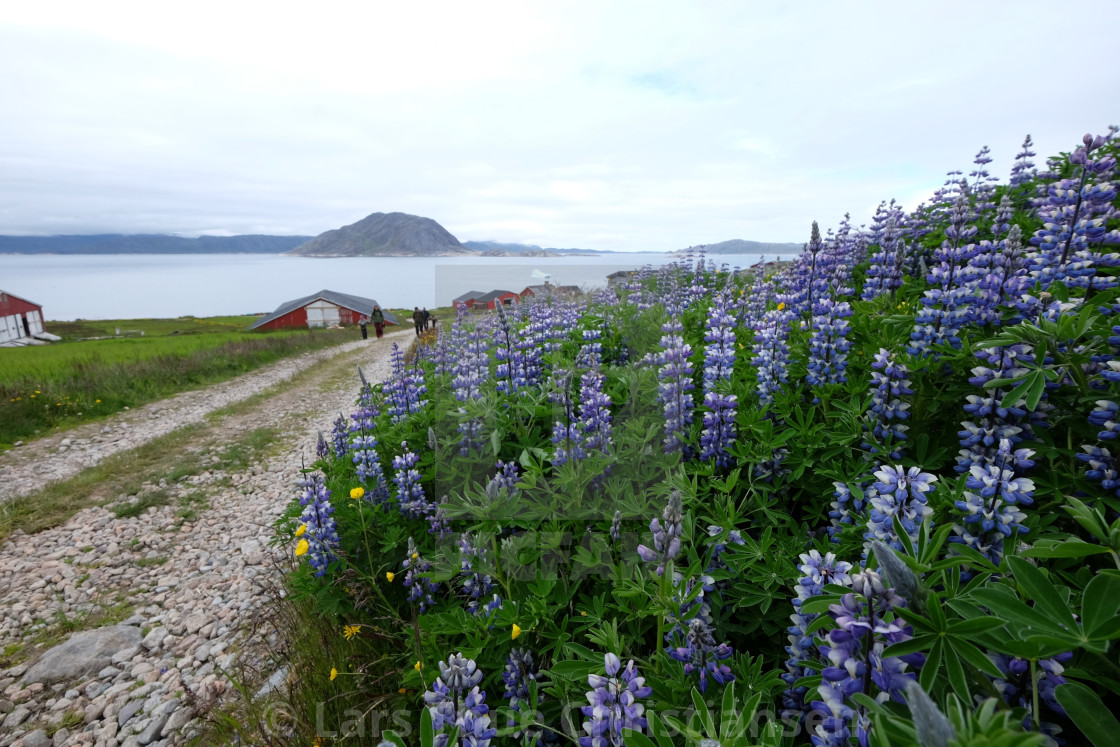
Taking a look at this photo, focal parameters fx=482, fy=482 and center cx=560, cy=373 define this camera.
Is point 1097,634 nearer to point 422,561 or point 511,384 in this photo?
point 422,561

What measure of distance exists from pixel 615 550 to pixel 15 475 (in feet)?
40.2

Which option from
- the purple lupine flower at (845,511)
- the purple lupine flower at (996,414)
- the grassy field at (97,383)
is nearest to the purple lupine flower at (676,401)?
the purple lupine flower at (845,511)

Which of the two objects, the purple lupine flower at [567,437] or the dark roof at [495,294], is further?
the dark roof at [495,294]

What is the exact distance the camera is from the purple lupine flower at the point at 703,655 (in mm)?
1714

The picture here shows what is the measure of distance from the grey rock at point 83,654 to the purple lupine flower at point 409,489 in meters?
3.61

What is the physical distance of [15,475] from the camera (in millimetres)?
8891

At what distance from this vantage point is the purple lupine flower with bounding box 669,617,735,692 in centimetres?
171

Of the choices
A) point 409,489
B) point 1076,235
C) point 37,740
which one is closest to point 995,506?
point 1076,235

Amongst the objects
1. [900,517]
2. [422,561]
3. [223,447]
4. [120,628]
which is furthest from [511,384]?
[223,447]

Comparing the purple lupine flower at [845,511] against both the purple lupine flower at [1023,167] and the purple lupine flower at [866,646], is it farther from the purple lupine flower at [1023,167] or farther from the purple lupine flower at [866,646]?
the purple lupine flower at [1023,167]

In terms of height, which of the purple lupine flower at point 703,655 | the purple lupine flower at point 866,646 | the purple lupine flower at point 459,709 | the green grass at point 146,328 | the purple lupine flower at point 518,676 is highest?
the purple lupine flower at point 866,646

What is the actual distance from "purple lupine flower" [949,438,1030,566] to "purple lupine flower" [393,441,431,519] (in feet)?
10.4

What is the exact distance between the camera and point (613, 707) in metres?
1.51

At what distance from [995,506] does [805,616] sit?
2.05ft
